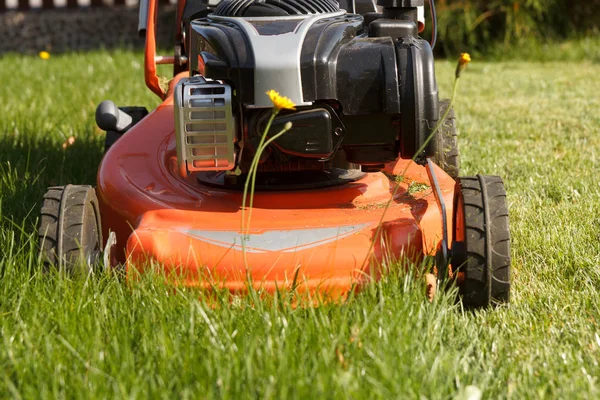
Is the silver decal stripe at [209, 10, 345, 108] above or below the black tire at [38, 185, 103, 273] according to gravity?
above

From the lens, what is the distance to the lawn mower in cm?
199

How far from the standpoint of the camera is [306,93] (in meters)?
2.03

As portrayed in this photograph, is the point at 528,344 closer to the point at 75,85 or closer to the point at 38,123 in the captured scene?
the point at 38,123

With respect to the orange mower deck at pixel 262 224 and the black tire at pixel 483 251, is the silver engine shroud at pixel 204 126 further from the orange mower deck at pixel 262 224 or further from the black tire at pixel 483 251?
the black tire at pixel 483 251

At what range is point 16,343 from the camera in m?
1.69

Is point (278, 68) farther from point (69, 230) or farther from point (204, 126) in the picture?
point (69, 230)

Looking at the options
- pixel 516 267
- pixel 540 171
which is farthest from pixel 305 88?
pixel 540 171

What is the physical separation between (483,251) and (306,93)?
55cm

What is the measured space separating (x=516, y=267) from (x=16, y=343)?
1.34 m

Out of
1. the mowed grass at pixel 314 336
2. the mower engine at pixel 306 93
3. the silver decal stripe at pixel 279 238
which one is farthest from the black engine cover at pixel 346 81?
the mowed grass at pixel 314 336

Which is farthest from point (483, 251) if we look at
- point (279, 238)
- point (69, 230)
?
point (69, 230)

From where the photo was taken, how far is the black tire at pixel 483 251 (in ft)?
6.35

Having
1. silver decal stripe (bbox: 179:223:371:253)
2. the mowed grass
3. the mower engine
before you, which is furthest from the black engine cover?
the mowed grass

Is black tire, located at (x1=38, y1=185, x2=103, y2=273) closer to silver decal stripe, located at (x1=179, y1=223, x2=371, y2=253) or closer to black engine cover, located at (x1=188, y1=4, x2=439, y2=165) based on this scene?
silver decal stripe, located at (x1=179, y1=223, x2=371, y2=253)
